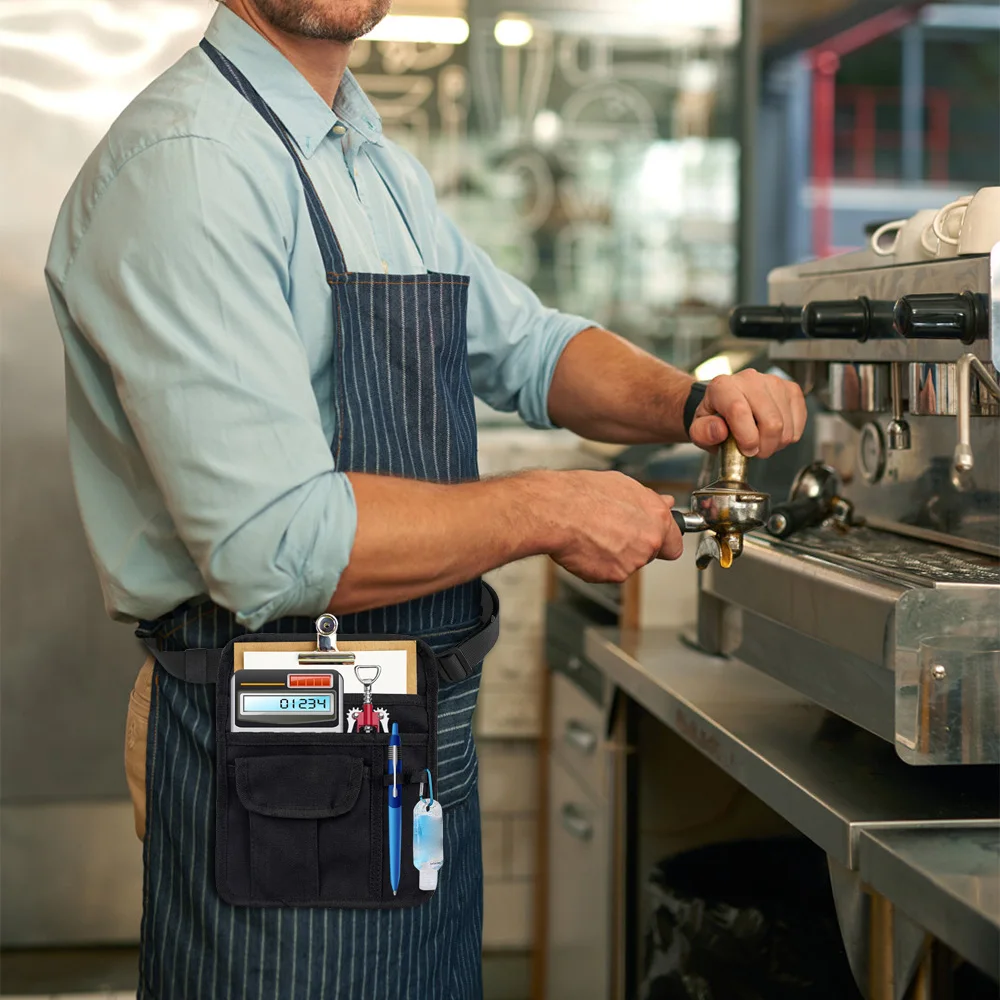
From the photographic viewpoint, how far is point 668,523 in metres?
1.24

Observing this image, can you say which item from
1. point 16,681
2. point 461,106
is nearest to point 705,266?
point 461,106

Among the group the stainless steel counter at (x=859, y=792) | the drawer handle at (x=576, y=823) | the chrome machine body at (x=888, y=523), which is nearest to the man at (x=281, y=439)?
the chrome machine body at (x=888, y=523)

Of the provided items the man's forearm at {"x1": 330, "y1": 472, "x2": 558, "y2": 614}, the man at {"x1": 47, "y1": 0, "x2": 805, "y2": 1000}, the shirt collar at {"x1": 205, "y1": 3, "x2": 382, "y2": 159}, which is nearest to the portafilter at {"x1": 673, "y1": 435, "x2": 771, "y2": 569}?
the man at {"x1": 47, "y1": 0, "x2": 805, "y2": 1000}

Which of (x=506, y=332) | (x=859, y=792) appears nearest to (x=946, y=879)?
(x=859, y=792)

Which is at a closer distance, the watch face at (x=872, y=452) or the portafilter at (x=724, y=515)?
the portafilter at (x=724, y=515)

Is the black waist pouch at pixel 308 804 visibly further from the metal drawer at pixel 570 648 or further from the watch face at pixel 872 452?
the metal drawer at pixel 570 648

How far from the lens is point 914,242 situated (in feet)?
4.65

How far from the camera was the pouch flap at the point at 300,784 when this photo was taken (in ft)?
4.07

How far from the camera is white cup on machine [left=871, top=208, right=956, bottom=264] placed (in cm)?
138

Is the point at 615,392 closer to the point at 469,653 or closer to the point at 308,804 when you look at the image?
the point at 469,653

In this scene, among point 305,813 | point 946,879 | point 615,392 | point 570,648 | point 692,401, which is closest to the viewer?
point 946,879

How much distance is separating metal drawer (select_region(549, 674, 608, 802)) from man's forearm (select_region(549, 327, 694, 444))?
0.66 meters

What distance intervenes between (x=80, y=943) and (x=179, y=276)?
2.05 m

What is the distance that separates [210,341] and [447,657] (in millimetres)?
401
